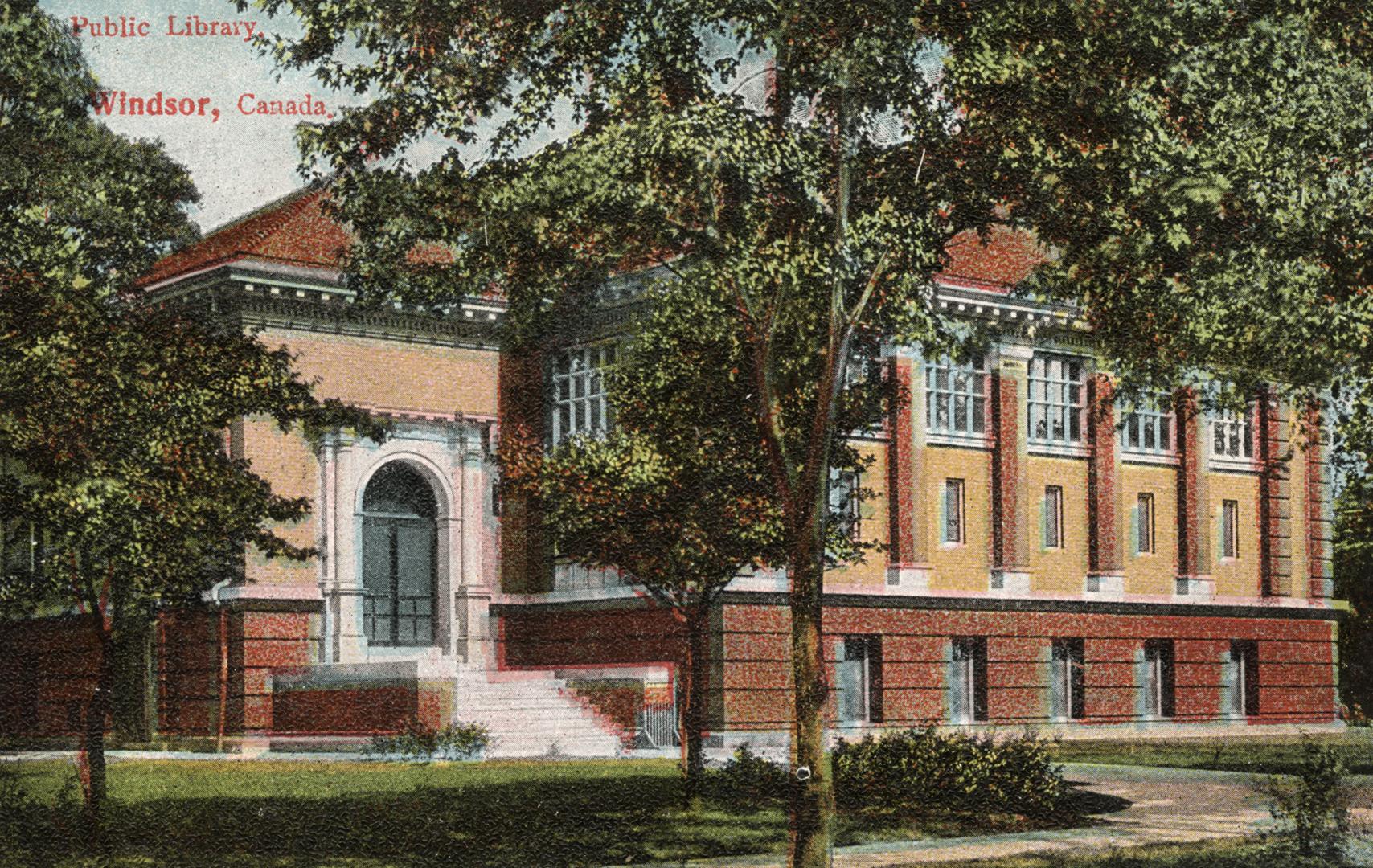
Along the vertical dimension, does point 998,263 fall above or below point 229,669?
above

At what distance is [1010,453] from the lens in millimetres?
32875

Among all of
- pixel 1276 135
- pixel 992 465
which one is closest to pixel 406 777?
pixel 1276 135

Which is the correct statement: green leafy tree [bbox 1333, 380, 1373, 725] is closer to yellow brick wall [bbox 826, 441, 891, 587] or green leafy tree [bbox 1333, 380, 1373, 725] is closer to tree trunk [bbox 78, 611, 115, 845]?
yellow brick wall [bbox 826, 441, 891, 587]

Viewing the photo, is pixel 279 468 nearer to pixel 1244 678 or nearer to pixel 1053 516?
pixel 1053 516

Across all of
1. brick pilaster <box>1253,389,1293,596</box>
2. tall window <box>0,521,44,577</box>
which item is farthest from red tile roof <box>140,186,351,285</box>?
brick pilaster <box>1253,389,1293,596</box>

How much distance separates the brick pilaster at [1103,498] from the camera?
33.3 metres

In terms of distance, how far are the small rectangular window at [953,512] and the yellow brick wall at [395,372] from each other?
34.9 ft

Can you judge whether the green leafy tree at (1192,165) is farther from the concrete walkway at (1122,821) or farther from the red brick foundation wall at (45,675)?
the red brick foundation wall at (45,675)

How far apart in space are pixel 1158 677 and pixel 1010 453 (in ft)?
16.7

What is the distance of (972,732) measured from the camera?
30.0 m

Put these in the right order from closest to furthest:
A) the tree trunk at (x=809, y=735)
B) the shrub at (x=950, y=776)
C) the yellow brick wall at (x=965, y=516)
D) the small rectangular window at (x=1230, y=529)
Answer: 1. the tree trunk at (x=809, y=735)
2. the shrub at (x=950, y=776)
3. the yellow brick wall at (x=965, y=516)
4. the small rectangular window at (x=1230, y=529)

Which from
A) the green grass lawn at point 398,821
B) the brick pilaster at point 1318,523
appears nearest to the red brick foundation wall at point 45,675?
the green grass lawn at point 398,821

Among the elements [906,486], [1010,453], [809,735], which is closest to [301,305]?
[809,735]

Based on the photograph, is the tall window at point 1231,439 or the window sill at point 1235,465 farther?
the window sill at point 1235,465
